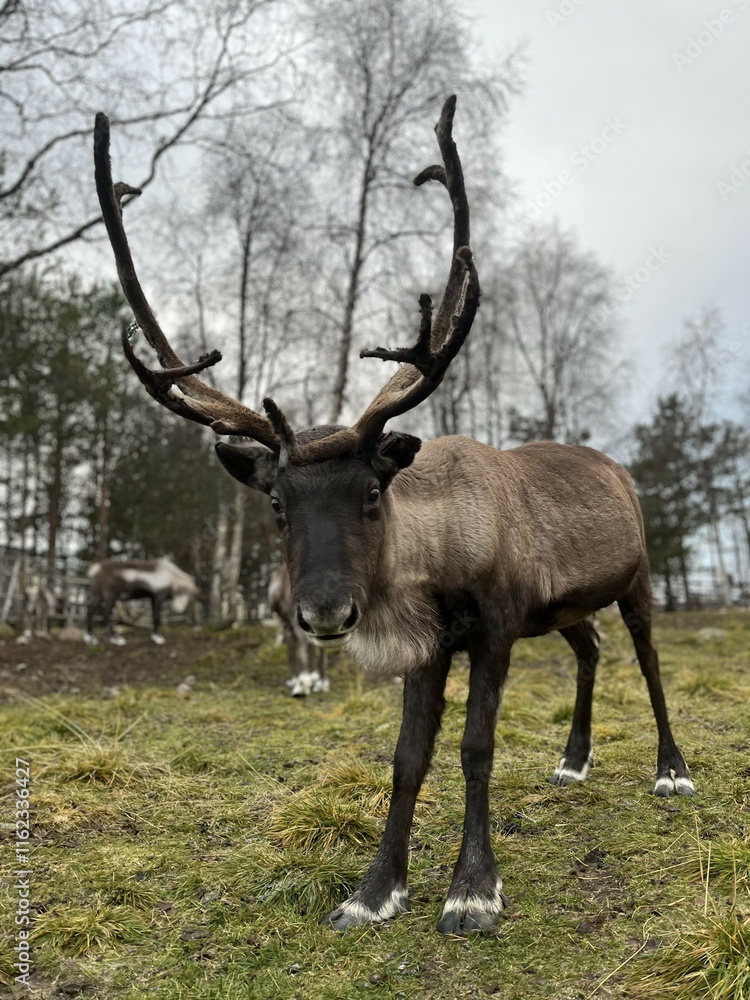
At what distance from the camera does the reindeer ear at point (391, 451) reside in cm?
343

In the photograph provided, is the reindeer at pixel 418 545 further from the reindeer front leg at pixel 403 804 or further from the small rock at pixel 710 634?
the small rock at pixel 710 634

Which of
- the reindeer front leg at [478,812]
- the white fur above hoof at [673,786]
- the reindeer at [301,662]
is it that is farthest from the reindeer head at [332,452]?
the reindeer at [301,662]

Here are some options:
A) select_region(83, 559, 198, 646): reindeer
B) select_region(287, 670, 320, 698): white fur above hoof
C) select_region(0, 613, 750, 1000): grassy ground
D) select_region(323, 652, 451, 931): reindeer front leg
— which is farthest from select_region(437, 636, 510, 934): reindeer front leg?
select_region(83, 559, 198, 646): reindeer

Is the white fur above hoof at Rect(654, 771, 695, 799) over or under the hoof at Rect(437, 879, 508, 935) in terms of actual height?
over

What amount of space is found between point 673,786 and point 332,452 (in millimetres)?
2962

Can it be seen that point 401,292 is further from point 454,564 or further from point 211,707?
point 454,564

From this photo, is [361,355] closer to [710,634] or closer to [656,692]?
[656,692]

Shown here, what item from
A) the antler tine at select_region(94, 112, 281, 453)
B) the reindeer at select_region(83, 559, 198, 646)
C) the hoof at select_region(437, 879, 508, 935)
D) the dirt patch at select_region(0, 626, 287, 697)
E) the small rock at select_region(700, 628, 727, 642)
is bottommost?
the dirt patch at select_region(0, 626, 287, 697)

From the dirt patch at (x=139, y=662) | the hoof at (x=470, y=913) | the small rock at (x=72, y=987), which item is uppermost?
the hoof at (x=470, y=913)

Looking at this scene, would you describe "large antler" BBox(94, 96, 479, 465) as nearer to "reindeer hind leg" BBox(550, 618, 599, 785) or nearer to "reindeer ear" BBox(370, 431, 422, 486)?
"reindeer ear" BBox(370, 431, 422, 486)

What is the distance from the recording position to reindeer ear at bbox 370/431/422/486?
135 inches

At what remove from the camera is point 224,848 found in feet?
13.5

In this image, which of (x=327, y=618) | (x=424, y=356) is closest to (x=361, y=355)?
(x=424, y=356)

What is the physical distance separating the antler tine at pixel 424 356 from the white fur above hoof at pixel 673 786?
9.08 ft
